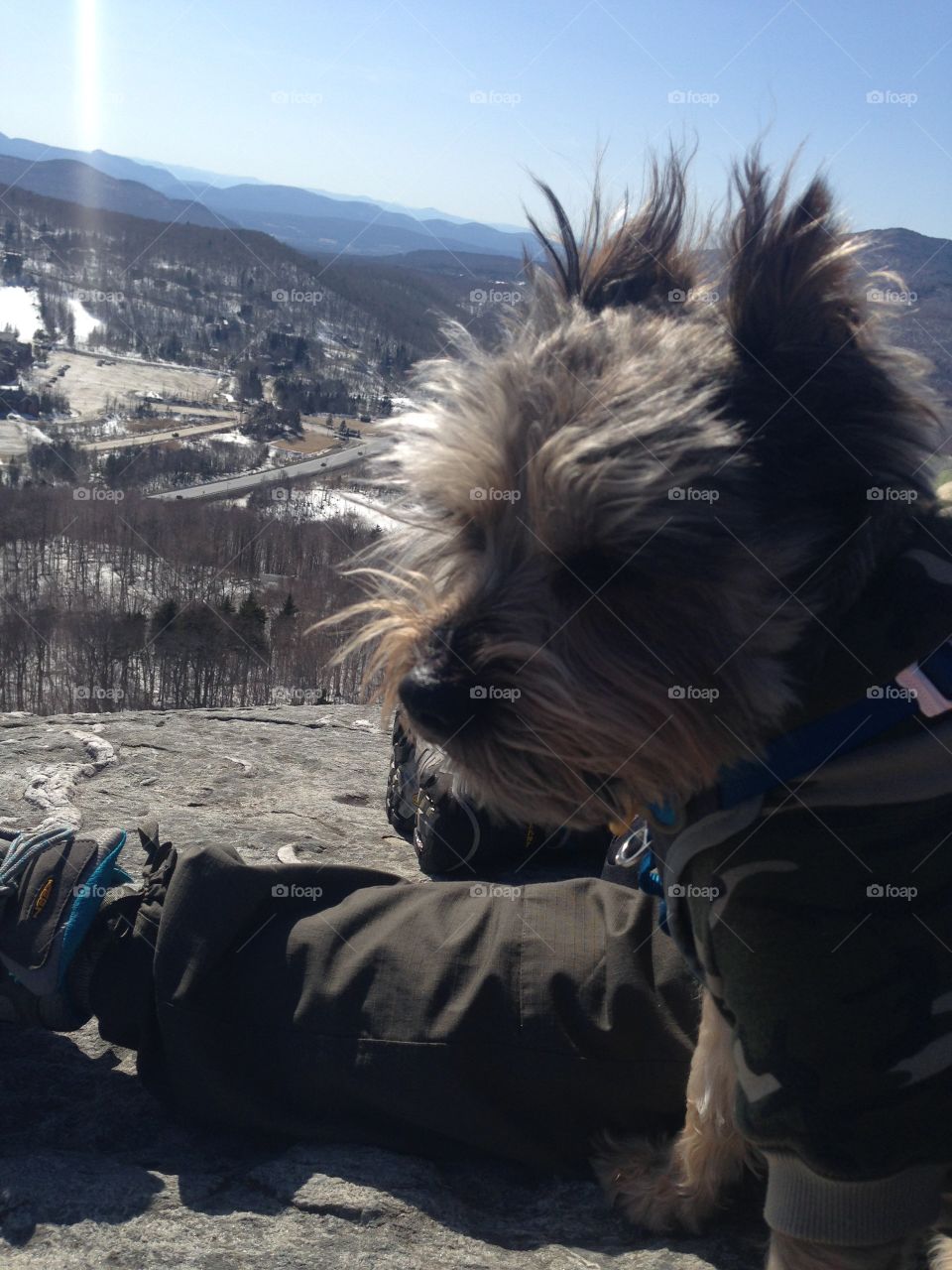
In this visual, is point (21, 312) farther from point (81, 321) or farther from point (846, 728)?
point (846, 728)

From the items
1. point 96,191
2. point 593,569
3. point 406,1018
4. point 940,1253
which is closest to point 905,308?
point 593,569

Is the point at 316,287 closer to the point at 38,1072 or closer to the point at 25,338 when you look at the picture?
the point at 25,338

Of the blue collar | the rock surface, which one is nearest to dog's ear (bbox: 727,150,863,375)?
the blue collar

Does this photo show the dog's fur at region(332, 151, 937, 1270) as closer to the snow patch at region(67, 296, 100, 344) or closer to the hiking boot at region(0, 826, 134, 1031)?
the hiking boot at region(0, 826, 134, 1031)

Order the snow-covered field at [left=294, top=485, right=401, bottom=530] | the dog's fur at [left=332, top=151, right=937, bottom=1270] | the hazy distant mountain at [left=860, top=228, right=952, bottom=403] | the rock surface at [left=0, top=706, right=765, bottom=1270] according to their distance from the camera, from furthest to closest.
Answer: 1. the snow-covered field at [left=294, top=485, right=401, bottom=530]
2. the hazy distant mountain at [left=860, top=228, right=952, bottom=403]
3. the rock surface at [left=0, top=706, right=765, bottom=1270]
4. the dog's fur at [left=332, top=151, right=937, bottom=1270]

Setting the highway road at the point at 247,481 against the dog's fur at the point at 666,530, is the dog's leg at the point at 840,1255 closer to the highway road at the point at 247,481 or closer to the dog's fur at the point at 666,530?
the dog's fur at the point at 666,530

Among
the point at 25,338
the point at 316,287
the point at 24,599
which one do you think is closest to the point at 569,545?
the point at 24,599
